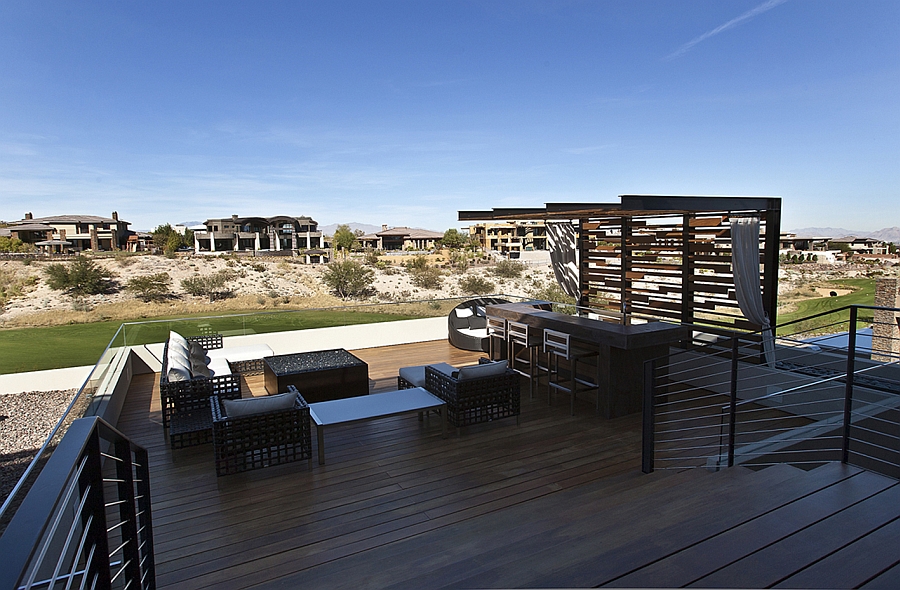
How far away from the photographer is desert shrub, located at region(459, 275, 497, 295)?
3094 cm

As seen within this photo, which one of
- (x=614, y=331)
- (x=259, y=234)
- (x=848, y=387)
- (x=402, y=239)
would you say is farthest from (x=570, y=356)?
(x=402, y=239)

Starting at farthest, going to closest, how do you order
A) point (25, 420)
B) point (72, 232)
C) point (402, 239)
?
point (402, 239) < point (72, 232) < point (25, 420)

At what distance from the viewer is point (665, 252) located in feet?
27.6

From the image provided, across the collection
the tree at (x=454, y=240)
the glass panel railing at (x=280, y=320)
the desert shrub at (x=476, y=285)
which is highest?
the tree at (x=454, y=240)

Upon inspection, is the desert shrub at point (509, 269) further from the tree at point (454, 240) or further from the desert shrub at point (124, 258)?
the desert shrub at point (124, 258)

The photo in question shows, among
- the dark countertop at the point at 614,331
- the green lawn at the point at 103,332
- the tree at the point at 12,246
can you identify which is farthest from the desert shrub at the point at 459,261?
the tree at the point at 12,246

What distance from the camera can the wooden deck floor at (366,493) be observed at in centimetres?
298

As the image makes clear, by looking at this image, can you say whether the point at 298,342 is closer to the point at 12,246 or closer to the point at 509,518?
the point at 509,518

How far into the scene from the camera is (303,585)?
8.21 feet

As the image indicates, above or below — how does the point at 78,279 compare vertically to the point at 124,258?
below

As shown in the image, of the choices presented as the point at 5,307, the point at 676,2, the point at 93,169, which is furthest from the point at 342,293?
the point at 93,169

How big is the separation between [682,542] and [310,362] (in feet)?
16.4

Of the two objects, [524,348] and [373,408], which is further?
[524,348]

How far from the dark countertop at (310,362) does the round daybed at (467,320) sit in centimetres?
272
